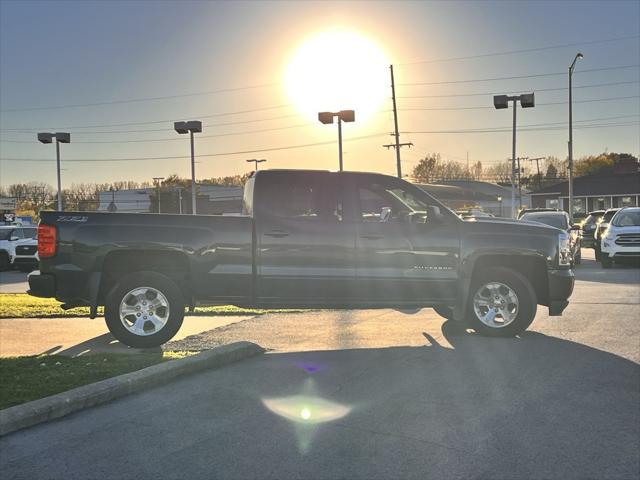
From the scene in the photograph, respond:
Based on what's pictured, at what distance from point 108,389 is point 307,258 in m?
3.16

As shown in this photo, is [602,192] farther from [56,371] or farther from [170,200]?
[170,200]

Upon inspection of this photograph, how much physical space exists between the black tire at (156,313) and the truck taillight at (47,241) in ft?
2.85

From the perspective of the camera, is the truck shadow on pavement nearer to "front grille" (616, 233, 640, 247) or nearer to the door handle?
the door handle

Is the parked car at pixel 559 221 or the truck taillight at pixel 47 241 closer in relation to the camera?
the truck taillight at pixel 47 241

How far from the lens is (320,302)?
7.77 metres

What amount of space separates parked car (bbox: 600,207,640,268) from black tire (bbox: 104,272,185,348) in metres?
16.2

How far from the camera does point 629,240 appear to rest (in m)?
19.3

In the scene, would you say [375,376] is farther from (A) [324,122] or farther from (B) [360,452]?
(A) [324,122]

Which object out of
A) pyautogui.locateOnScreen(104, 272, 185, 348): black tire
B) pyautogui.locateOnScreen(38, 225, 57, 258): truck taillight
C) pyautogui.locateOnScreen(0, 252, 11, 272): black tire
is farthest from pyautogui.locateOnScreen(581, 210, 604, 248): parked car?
pyautogui.locateOnScreen(38, 225, 57, 258): truck taillight

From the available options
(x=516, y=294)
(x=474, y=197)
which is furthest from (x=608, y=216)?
(x=474, y=197)

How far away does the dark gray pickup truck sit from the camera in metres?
7.48

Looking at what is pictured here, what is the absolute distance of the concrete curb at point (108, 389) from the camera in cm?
461

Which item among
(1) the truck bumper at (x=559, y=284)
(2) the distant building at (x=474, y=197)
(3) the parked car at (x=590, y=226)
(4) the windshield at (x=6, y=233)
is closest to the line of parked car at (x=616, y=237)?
(3) the parked car at (x=590, y=226)

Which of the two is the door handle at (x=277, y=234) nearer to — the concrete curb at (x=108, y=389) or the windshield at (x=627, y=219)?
the concrete curb at (x=108, y=389)
